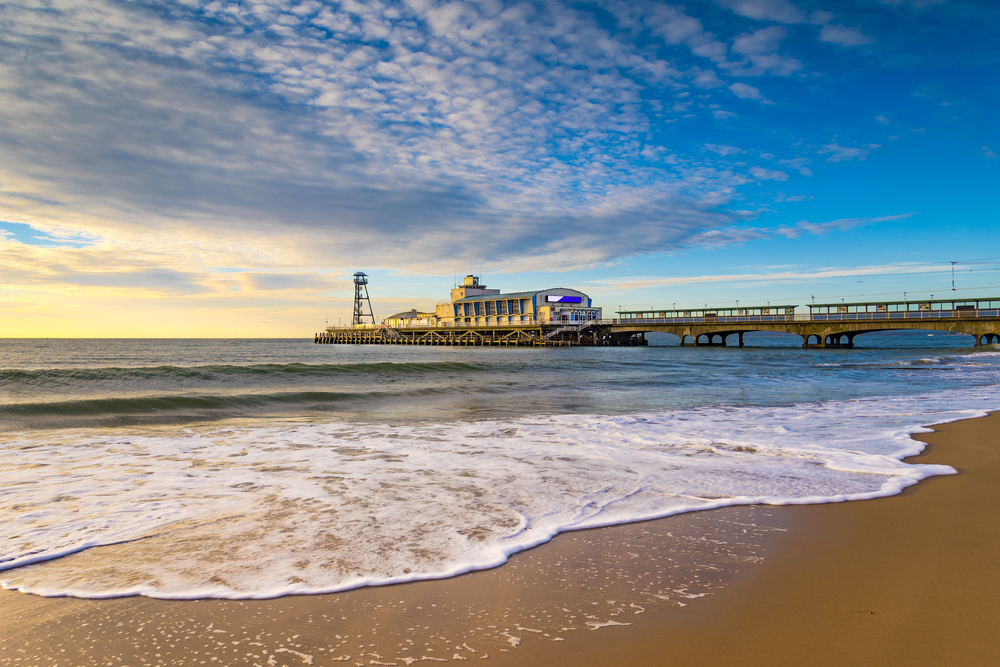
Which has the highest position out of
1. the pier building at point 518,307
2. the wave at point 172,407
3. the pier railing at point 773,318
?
the pier building at point 518,307

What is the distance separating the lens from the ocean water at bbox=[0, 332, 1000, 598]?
367 cm

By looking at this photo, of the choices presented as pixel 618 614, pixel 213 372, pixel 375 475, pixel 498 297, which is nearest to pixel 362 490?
pixel 375 475

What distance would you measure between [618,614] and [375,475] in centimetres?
392

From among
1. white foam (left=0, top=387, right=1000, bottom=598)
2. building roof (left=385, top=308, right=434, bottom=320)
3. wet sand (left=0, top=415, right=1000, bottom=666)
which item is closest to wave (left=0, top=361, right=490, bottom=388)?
white foam (left=0, top=387, right=1000, bottom=598)

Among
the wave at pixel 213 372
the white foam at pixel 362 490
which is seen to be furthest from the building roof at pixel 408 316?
the white foam at pixel 362 490

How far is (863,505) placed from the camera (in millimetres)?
4809

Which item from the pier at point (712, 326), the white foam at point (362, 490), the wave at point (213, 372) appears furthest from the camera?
the pier at point (712, 326)

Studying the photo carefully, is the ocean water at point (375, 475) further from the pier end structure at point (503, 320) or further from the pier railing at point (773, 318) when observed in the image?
the pier end structure at point (503, 320)

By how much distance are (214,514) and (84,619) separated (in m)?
1.85

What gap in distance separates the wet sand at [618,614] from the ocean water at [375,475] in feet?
0.93

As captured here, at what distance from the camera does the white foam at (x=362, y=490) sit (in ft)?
11.7

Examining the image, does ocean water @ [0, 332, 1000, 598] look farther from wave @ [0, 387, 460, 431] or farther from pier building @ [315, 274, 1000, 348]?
pier building @ [315, 274, 1000, 348]

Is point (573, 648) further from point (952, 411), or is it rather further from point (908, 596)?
point (952, 411)

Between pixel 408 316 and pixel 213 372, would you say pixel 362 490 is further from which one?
pixel 408 316
